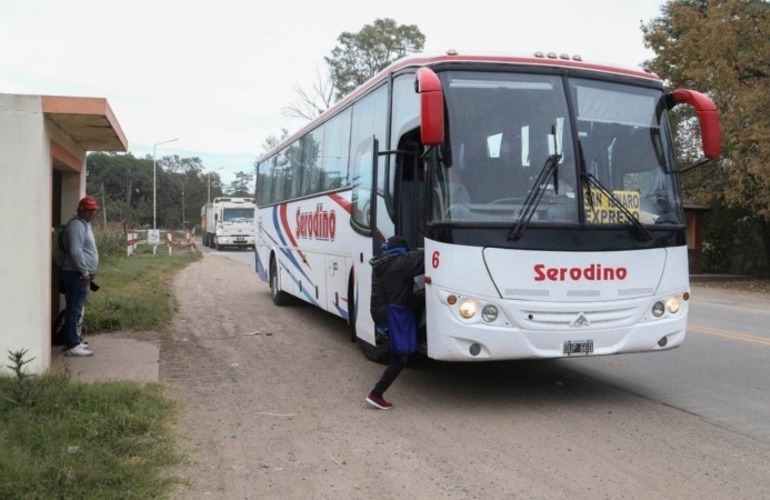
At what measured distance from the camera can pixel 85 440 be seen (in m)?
5.39

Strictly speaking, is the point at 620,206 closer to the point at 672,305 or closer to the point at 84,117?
the point at 672,305

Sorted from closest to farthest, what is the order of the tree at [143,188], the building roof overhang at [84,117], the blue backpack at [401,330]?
the blue backpack at [401,330], the building roof overhang at [84,117], the tree at [143,188]

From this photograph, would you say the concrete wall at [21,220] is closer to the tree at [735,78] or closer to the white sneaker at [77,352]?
the white sneaker at [77,352]

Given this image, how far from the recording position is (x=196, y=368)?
8766mm

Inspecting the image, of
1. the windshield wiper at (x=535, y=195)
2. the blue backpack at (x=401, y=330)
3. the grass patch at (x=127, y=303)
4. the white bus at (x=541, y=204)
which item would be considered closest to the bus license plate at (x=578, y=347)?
the white bus at (x=541, y=204)

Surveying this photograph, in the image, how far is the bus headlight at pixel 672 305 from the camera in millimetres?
6977

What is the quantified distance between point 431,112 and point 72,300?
5.12 metres

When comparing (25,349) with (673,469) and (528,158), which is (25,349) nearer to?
(528,158)

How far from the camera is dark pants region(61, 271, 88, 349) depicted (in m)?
8.70

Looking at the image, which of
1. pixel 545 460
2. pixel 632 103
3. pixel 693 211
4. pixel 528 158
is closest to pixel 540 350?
pixel 545 460

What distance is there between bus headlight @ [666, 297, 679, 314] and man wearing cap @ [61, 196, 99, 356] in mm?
6360

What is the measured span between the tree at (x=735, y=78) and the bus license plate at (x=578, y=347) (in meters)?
15.4

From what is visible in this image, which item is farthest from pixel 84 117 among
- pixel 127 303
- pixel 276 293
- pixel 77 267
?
pixel 276 293

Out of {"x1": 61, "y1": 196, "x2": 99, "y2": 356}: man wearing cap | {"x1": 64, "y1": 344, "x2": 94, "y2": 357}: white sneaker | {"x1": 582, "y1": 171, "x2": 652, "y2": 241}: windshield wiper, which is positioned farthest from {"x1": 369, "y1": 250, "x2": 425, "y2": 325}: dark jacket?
{"x1": 64, "y1": 344, "x2": 94, "y2": 357}: white sneaker
